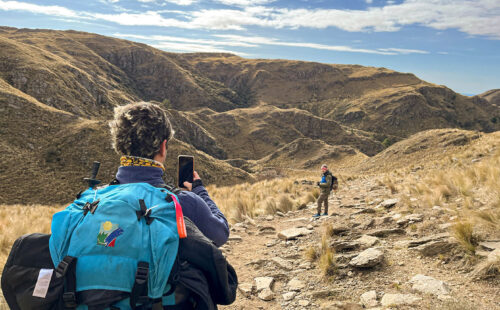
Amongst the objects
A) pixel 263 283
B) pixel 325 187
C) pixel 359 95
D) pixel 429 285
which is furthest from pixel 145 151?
pixel 359 95

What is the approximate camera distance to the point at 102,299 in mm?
1635

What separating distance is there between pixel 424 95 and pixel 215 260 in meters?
128

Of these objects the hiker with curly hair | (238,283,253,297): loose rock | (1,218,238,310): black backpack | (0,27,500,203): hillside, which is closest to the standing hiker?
(238,283,253,297): loose rock

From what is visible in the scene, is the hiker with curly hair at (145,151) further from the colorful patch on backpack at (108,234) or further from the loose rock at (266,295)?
the loose rock at (266,295)

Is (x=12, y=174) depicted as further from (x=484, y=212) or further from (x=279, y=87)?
(x=279, y=87)

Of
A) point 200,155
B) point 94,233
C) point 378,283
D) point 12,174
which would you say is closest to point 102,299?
point 94,233

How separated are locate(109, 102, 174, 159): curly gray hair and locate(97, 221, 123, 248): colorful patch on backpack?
0.64m

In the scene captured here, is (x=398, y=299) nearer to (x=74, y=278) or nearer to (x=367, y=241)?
(x=367, y=241)

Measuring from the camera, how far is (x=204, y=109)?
3460 inches

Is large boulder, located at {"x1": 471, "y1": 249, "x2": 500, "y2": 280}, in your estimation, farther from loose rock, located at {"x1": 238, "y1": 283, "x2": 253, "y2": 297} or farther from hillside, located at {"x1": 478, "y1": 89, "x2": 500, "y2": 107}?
hillside, located at {"x1": 478, "y1": 89, "x2": 500, "y2": 107}

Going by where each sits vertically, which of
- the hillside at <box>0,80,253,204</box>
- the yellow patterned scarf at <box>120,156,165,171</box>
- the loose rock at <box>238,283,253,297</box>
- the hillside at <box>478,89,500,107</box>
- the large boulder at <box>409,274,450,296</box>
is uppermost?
the hillside at <box>478,89,500,107</box>

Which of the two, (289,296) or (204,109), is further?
(204,109)

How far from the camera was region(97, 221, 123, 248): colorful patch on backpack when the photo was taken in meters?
1.69

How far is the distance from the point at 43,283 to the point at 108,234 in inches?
17.0
